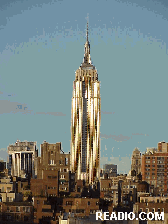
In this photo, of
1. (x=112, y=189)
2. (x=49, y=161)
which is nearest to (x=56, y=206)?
(x=112, y=189)

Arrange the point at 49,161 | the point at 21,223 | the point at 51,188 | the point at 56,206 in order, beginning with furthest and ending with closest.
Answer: the point at 49,161 < the point at 51,188 < the point at 56,206 < the point at 21,223

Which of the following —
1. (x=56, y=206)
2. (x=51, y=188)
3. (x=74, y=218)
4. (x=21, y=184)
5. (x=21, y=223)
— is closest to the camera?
(x=74, y=218)

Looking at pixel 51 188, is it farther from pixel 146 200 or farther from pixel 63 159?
pixel 63 159

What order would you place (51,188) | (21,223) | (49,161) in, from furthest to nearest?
1. (49,161)
2. (51,188)
3. (21,223)

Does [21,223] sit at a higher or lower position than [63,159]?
lower

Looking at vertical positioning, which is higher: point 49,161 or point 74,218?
point 49,161

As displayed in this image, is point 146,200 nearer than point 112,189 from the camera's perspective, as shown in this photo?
Yes

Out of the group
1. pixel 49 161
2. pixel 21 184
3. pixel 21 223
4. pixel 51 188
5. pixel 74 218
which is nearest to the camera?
pixel 74 218

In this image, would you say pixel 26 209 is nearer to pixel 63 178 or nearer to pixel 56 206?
pixel 56 206

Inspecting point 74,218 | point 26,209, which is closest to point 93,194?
point 26,209
